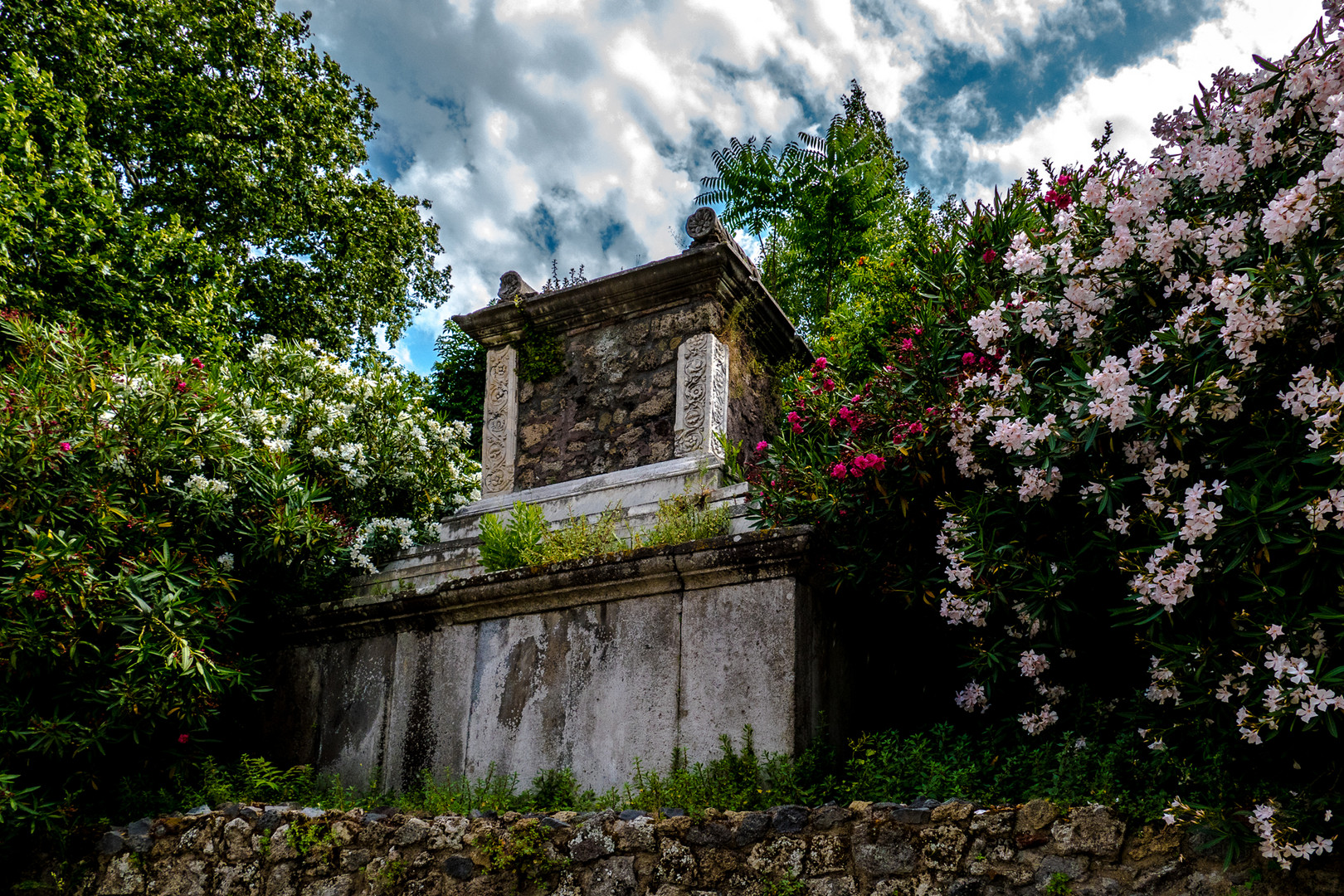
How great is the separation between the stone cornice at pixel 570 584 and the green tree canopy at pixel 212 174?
6348mm

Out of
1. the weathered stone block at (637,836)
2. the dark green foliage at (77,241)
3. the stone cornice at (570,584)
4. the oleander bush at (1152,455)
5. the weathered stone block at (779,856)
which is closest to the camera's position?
the oleander bush at (1152,455)

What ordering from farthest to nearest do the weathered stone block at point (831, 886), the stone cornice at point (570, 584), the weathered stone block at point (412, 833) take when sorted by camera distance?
the stone cornice at point (570, 584)
the weathered stone block at point (412, 833)
the weathered stone block at point (831, 886)

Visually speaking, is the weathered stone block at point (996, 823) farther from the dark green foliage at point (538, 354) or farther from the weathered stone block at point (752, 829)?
the dark green foliage at point (538, 354)

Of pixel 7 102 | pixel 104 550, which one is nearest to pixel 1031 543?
pixel 104 550

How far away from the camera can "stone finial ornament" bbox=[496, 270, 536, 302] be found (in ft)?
29.9

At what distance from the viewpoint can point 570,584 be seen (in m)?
5.39

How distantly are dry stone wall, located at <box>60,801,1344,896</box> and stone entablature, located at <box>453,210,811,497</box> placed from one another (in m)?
4.06

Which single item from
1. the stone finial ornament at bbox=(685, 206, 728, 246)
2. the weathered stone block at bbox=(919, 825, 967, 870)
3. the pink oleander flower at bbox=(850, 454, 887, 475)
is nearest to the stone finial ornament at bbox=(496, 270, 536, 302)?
the stone finial ornament at bbox=(685, 206, 728, 246)

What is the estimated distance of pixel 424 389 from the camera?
16547 mm

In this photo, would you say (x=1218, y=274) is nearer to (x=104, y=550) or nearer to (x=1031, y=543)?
(x=1031, y=543)

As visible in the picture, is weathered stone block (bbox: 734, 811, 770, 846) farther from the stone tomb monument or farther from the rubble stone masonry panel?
the rubble stone masonry panel

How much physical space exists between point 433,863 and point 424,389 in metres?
12.9

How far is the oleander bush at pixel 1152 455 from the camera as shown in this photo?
3.20 meters

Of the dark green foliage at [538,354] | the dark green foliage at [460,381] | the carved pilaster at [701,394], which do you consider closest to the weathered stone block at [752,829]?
the carved pilaster at [701,394]
